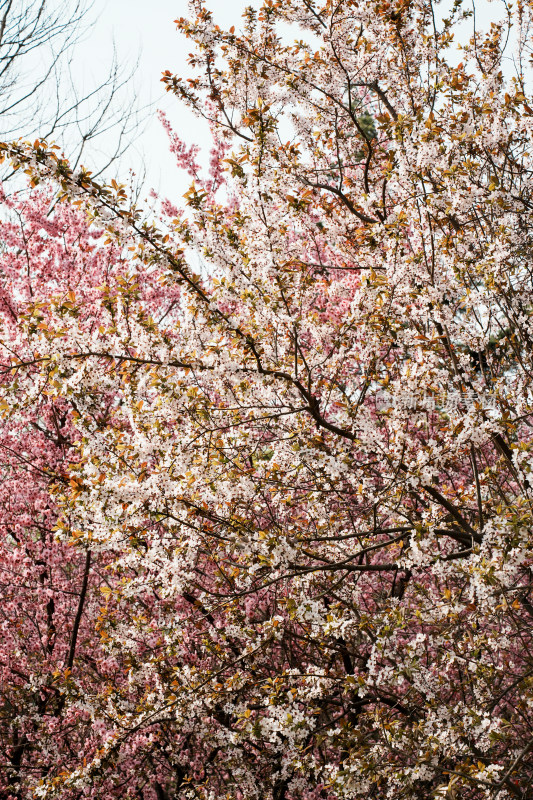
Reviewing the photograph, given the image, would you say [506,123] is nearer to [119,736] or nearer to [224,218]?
[224,218]

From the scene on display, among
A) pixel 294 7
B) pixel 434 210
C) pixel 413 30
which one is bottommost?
pixel 434 210

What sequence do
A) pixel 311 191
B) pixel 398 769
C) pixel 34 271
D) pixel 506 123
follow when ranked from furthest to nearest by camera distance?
pixel 34 271, pixel 311 191, pixel 506 123, pixel 398 769

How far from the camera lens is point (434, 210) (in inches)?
166

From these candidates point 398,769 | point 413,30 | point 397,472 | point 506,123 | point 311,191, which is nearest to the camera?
point 398,769

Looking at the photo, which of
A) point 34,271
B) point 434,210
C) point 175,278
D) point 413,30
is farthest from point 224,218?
point 34,271

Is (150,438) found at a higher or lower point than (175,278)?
lower

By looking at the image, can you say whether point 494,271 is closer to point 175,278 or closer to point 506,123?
point 506,123

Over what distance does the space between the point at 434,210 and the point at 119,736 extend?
13.0ft

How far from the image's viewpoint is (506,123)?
4.61 metres

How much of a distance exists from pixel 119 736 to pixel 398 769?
5.70 ft

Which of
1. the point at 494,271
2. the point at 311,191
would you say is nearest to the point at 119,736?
the point at 494,271

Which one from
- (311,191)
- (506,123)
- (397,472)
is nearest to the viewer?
(397,472)

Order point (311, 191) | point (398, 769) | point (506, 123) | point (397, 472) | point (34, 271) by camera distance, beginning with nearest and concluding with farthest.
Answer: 1. point (398, 769)
2. point (397, 472)
3. point (506, 123)
4. point (311, 191)
5. point (34, 271)

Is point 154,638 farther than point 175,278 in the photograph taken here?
Yes
